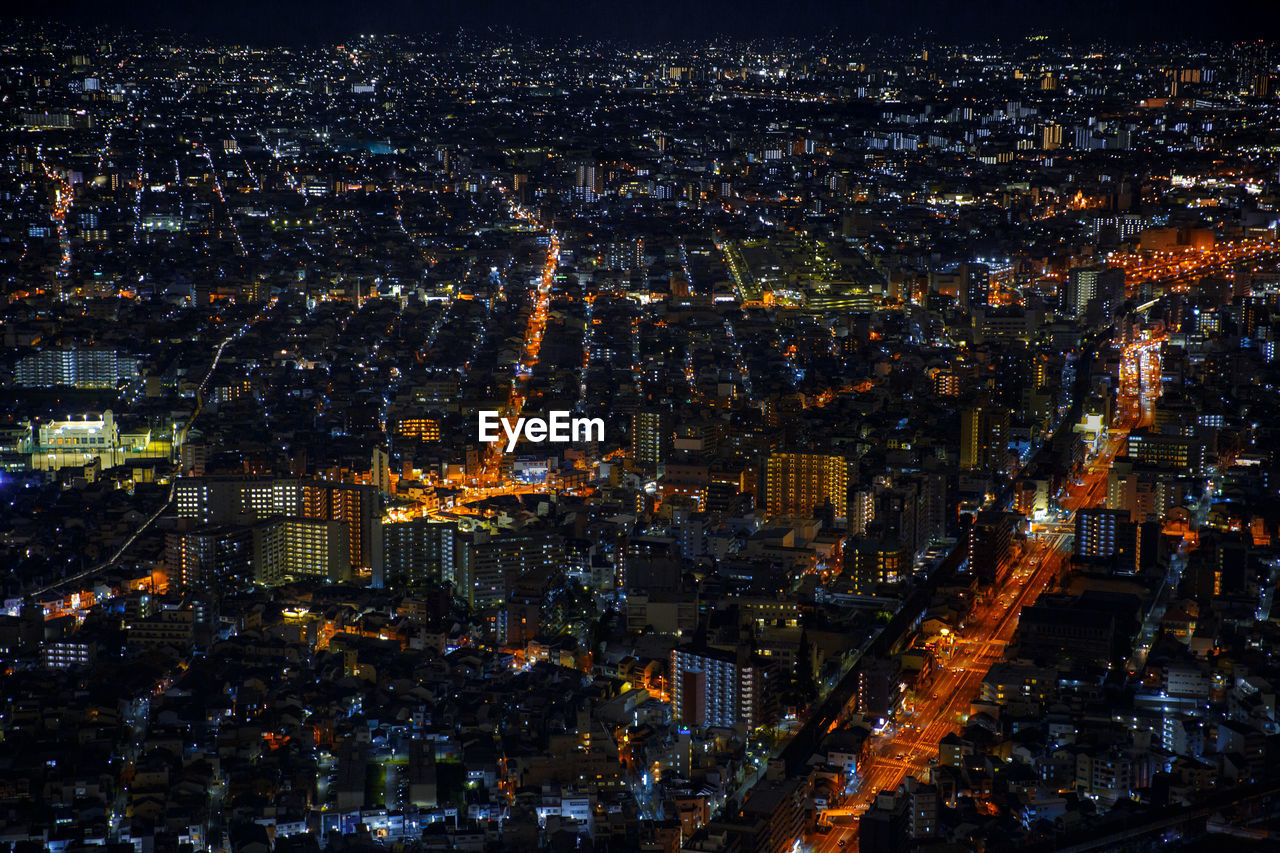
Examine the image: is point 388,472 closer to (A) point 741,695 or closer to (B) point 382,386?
(B) point 382,386
